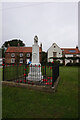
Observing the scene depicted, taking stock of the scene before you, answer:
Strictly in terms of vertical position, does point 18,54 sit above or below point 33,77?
above

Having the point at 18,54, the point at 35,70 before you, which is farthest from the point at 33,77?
the point at 18,54

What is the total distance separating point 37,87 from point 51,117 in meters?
2.43

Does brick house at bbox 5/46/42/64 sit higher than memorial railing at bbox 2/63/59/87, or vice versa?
brick house at bbox 5/46/42/64

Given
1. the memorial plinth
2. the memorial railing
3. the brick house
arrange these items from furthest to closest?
the brick house
the memorial plinth
the memorial railing

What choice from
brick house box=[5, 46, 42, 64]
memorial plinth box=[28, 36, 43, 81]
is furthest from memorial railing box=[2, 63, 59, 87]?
brick house box=[5, 46, 42, 64]

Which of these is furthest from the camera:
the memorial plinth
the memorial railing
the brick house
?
the brick house

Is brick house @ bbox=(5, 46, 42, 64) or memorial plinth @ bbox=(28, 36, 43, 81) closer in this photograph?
memorial plinth @ bbox=(28, 36, 43, 81)

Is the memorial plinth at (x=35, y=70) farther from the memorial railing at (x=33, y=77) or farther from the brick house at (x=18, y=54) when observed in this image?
the brick house at (x=18, y=54)

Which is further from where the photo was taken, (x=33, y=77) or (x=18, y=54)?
(x=18, y=54)

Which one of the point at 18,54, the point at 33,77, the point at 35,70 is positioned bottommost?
the point at 33,77

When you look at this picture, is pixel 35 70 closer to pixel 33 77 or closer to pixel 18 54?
pixel 33 77

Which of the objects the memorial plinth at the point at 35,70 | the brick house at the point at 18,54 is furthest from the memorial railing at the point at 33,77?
the brick house at the point at 18,54

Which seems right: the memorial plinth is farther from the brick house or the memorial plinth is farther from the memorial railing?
the brick house

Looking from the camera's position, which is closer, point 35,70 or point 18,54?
point 35,70
